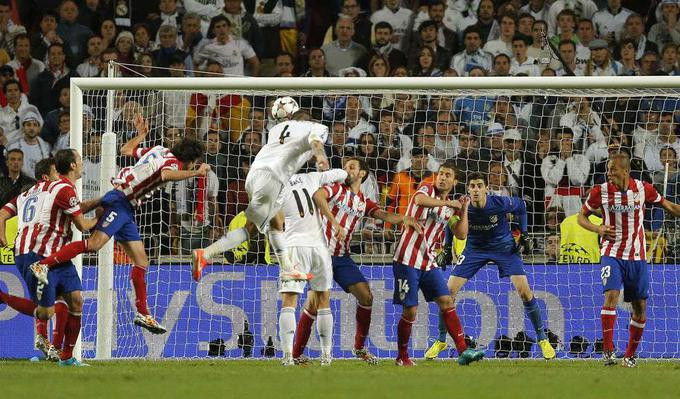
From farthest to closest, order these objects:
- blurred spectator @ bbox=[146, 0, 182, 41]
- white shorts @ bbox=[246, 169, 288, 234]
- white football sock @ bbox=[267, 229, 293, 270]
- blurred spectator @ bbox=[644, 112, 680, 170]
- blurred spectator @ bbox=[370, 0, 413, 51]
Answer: blurred spectator @ bbox=[146, 0, 182, 41], blurred spectator @ bbox=[370, 0, 413, 51], blurred spectator @ bbox=[644, 112, 680, 170], white football sock @ bbox=[267, 229, 293, 270], white shorts @ bbox=[246, 169, 288, 234]

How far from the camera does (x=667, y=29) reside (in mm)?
19141

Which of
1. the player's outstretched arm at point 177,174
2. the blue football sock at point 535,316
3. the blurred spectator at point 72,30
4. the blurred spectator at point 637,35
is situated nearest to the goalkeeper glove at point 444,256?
the blue football sock at point 535,316

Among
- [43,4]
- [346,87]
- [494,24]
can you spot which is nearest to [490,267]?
[346,87]

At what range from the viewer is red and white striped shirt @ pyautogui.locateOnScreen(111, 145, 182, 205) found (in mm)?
12656

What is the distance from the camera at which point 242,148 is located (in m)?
15.7

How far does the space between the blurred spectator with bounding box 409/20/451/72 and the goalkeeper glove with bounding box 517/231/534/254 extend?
4820mm

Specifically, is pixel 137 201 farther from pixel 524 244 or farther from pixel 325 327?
pixel 524 244

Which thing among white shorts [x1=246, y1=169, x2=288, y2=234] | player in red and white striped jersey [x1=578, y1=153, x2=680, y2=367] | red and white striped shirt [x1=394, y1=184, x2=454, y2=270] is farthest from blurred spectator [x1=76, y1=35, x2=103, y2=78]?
player in red and white striped jersey [x1=578, y1=153, x2=680, y2=367]

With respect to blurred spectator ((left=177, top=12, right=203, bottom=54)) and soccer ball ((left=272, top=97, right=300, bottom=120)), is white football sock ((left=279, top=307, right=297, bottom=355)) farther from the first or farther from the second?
blurred spectator ((left=177, top=12, right=203, bottom=54))

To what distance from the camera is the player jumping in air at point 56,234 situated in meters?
12.3

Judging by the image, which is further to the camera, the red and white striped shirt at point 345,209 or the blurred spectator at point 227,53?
the blurred spectator at point 227,53

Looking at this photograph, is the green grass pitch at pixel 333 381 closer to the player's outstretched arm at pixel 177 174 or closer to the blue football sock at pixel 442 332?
the blue football sock at pixel 442 332

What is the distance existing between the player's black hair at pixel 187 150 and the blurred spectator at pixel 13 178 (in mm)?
4623

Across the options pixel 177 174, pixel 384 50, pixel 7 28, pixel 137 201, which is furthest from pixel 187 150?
pixel 7 28
